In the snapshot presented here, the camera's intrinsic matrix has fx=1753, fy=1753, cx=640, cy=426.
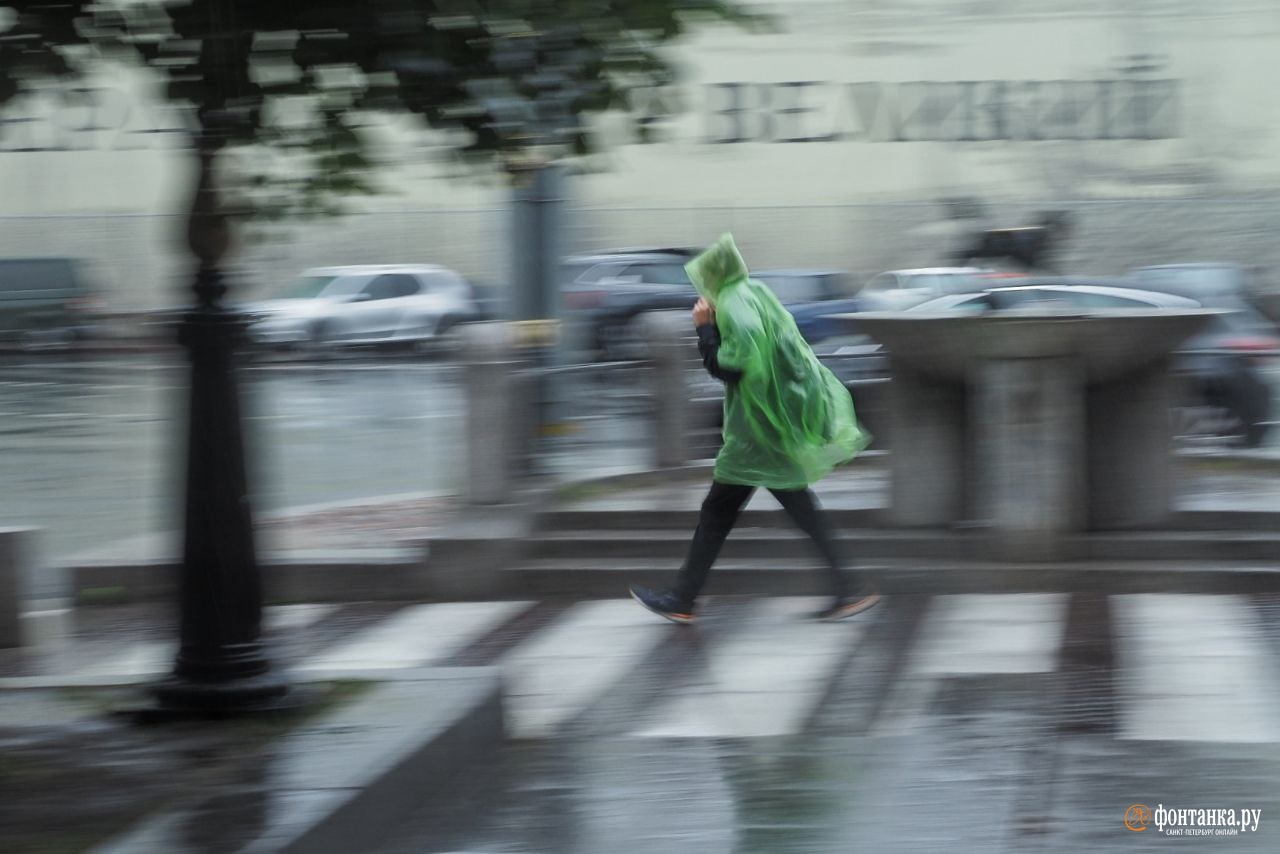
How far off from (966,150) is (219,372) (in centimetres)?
2297

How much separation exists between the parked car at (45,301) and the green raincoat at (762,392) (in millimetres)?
25585

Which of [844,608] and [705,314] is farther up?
[705,314]

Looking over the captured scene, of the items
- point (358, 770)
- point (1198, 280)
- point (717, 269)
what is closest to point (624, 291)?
point (1198, 280)

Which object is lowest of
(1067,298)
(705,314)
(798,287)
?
(798,287)

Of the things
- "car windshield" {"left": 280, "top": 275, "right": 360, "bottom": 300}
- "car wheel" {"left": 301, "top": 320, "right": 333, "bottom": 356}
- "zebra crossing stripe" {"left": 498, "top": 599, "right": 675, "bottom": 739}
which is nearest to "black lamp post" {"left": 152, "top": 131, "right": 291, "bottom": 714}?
"zebra crossing stripe" {"left": 498, "top": 599, "right": 675, "bottom": 739}

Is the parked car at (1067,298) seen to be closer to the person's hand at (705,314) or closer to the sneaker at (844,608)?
the sneaker at (844,608)

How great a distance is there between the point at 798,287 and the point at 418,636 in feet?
57.4

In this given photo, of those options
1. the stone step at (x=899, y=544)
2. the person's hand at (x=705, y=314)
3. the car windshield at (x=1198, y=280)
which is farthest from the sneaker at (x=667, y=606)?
the car windshield at (x=1198, y=280)

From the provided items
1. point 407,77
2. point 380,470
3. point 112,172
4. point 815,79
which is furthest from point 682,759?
point 112,172

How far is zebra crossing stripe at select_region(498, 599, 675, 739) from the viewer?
6.40 meters

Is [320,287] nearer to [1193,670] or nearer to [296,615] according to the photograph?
[296,615]

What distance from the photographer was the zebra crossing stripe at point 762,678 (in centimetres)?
609

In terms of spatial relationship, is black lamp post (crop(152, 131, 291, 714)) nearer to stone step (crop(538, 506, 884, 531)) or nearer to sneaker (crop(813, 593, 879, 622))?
sneaker (crop(813, 593, 879, 622))

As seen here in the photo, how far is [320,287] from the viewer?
1198 inches
